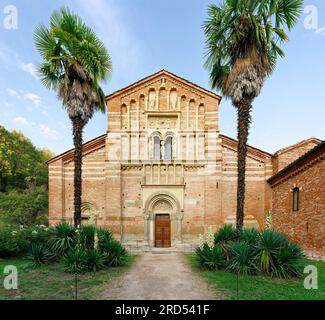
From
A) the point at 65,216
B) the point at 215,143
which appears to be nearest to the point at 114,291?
the point at 65,216

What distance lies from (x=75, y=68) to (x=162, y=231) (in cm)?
1218

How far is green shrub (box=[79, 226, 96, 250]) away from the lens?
983 centimetres

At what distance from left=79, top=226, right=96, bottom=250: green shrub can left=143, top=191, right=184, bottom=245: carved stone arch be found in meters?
5.81

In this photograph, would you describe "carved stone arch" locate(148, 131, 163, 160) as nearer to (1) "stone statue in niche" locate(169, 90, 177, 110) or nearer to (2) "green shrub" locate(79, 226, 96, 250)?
(1) "stone statue in niche" locate(169, 90, 177, 110)

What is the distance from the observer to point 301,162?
12406mm

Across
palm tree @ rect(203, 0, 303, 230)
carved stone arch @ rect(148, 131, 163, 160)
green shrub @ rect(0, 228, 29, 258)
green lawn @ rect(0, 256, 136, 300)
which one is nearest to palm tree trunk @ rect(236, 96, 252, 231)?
palm tree @ rect(203, 0, 303, 230)

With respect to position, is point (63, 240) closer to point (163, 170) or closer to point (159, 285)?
point (159, 285)

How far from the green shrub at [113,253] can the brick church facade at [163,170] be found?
17.4ft

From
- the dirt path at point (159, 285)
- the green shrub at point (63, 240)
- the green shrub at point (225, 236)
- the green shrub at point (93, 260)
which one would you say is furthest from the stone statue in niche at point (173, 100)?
the green shrub at point (93, 260)

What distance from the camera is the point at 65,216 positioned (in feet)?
52.5

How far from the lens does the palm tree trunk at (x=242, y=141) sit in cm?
1066

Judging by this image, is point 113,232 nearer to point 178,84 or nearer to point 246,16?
point 178,84

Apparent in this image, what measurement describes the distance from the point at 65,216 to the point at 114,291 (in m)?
10.7

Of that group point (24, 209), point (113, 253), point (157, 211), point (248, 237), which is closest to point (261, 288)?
point (248, 237)
